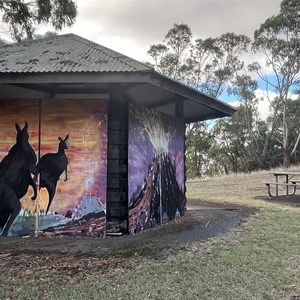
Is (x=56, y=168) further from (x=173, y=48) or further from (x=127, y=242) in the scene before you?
(x=173, y=48)

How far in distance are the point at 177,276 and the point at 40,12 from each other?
1108 cm

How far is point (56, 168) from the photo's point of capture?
241 inches

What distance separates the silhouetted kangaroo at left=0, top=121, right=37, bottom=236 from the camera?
612 centimetres

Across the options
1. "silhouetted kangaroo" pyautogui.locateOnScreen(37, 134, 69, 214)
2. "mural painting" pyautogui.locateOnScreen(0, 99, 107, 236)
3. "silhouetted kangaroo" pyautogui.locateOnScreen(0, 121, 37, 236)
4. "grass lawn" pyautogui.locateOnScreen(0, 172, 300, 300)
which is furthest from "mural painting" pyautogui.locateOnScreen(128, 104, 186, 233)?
"silhouetted kangaroo" pyautogui.locateOnScreen(0, 121, 37, 236)

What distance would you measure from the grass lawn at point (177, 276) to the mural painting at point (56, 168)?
1.53 m

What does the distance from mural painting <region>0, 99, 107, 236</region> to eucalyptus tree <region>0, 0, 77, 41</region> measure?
742 centimetres

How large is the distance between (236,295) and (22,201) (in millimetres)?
4017

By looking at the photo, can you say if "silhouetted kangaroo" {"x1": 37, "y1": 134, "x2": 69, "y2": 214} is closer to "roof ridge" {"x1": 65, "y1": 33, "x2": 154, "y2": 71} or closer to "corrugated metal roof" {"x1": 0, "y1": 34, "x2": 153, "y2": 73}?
"corrugated metal roof" {"x1": 0, "y1": 34, "x2": 153, "y2": 73}

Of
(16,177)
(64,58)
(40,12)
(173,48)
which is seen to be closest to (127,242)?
(16,177)

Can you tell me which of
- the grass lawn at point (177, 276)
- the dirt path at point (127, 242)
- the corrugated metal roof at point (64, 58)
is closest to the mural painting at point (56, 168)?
the dirt path at point (127, 242)

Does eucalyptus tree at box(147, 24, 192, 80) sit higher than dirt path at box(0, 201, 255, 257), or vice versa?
eucalyptus tree at box(147, 24, 192, 80)

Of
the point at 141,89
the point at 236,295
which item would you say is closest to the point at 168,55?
the point at 141,89

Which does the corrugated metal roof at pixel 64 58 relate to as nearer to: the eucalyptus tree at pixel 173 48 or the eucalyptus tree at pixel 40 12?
the eucalyptus tree at pixel 40 12

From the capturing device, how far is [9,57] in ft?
20.9
